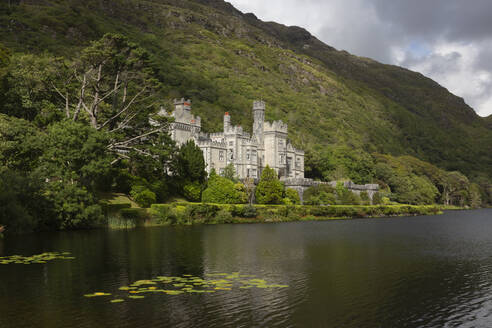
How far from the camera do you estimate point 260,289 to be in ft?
57.7

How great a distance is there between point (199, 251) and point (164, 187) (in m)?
33.2

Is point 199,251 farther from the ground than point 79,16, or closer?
closer

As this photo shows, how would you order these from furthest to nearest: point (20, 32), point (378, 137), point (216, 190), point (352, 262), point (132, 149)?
point (378, 137) → point (20, 32) → point (216, 190) → point (132, 149) → point (352, 262)

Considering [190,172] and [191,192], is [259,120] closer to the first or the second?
[190,172]

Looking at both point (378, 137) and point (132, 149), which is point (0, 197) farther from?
point (378, 137)

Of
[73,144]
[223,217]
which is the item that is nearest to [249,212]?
[223,217]

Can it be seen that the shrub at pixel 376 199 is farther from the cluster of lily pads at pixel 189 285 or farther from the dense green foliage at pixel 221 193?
the cluster of lily pads at pixel 189 285

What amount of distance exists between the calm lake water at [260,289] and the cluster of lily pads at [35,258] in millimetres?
810

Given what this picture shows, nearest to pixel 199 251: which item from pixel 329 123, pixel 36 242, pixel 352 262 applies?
pixel 352 262

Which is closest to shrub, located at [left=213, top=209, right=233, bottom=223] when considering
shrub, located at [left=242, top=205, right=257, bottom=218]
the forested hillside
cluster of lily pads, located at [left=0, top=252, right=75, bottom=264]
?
shrub, located at [left=242, top=205, right=257, bottom=218]

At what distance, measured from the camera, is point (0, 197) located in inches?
1351

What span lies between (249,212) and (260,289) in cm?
4304

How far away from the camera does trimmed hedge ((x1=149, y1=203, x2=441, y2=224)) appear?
169 ft

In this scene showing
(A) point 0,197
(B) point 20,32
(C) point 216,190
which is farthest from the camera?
(B) point 20,32
